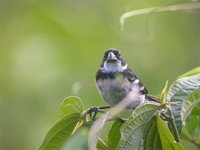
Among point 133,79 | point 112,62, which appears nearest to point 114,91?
point 133,79

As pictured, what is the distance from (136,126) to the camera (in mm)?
2178

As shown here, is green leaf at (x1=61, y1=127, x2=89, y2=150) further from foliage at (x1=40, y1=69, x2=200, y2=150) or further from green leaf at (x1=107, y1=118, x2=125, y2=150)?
green leaf at (x1=107, y1=118, x2=125, y2=150)

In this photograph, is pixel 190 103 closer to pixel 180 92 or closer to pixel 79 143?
pixel 180 92

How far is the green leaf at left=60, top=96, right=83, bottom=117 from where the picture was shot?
7.59 ft

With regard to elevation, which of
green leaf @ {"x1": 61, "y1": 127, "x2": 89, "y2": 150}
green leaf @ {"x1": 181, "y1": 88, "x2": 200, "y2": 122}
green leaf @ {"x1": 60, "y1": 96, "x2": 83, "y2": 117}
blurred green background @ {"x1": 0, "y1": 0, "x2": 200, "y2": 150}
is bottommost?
blurred green background @ {"x1": 0, "y1": 0, "x2": 200, "y2": 150}

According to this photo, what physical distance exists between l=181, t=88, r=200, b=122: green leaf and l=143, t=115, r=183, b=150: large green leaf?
12 cm

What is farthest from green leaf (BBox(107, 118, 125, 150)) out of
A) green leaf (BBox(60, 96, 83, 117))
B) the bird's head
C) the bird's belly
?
the bird's head

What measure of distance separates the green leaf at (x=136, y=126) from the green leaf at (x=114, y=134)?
0.21 metres

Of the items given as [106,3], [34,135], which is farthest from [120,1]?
[34,135]

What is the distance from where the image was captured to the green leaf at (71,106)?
231 cm

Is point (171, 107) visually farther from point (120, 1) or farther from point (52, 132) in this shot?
point (120, 1)

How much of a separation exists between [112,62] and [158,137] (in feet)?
4.46

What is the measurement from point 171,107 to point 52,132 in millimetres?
414

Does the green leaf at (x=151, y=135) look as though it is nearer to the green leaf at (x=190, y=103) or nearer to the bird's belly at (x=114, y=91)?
the green leaf at (x=190, y=103)
